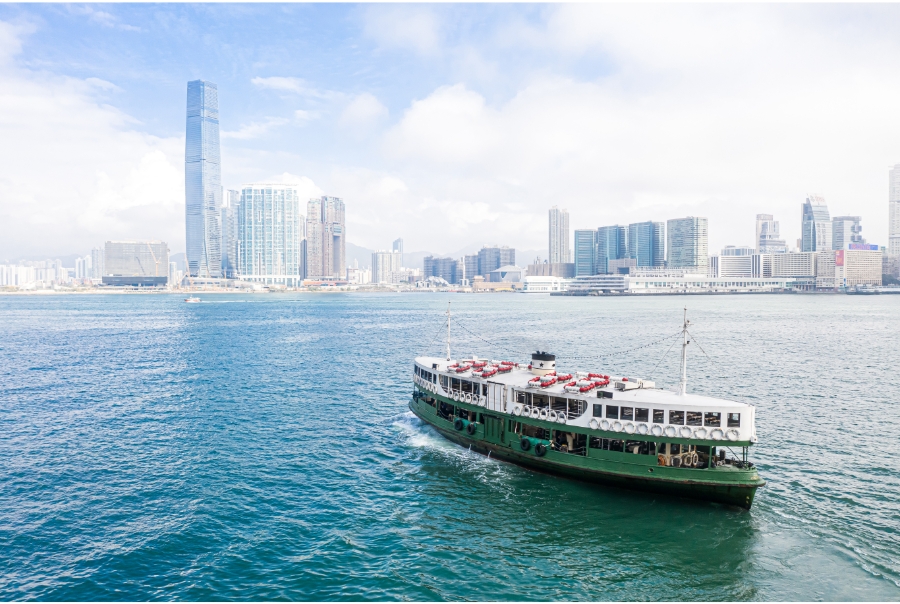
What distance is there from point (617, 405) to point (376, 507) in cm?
1459

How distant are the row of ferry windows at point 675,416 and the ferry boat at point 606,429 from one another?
0.05m

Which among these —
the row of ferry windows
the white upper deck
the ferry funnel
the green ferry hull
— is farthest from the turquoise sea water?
the ferry funnel

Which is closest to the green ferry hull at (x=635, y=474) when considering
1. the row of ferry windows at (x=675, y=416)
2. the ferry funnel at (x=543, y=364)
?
the row of ferry windows at (x=675, y=416)

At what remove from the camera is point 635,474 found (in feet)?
98.9

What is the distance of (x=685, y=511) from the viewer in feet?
93.0

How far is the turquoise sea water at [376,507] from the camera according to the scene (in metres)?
22.2

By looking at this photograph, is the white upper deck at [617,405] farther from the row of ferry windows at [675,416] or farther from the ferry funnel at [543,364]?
the ferry funnel at [543,364]

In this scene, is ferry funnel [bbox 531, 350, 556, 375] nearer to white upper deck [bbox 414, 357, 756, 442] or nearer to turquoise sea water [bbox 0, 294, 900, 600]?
white upper deck [bbox 414, 357, 756, 442]

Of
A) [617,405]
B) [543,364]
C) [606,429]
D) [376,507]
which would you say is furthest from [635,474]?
[376,507]

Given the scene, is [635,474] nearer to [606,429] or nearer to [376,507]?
[606,429]

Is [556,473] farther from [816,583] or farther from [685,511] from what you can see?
[816,583]

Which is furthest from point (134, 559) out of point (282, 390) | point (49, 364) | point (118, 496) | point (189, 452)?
point (49, 364)

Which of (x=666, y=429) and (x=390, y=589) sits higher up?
(x=666, y=429)

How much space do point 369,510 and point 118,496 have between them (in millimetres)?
14242
